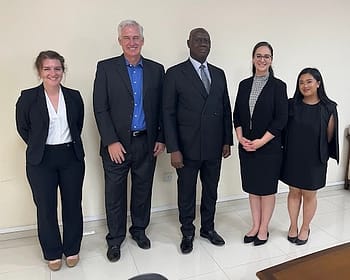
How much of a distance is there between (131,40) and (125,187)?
44.1 inches

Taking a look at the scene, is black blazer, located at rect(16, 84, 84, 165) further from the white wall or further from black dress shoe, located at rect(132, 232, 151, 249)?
black dress shoe, located at rect(132, 232, 151, 249)

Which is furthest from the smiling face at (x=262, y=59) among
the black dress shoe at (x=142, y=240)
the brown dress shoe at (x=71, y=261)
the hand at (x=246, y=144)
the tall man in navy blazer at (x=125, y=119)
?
the brown dress shoe at (x=71, y=261)

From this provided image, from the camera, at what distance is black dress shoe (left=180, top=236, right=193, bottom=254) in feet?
9.19

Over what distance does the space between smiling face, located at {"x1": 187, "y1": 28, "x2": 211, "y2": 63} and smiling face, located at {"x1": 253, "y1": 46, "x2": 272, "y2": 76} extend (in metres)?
0.37

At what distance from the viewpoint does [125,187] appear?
9.15ft

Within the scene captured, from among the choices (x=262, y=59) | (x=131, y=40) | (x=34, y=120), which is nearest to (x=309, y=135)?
(x=262, y=59)

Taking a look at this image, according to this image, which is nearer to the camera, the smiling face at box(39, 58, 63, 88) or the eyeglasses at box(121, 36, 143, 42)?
the smiling face at box(39, 58, 63, 88)

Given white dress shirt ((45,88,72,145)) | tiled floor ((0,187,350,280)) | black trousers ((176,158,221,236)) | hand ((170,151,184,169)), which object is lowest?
tiled floor ((0,187,350,280))

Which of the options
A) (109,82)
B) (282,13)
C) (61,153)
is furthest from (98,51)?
(282,13)

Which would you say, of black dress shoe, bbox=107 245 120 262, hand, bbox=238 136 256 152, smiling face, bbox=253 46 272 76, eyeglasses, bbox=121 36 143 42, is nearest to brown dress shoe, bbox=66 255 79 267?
black dress shoe, bbox=107 245 120 262

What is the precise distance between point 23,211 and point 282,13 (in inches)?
121

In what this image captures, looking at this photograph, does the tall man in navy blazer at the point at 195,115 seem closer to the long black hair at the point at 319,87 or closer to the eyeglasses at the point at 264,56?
the eyeglasses at the point at 264,56

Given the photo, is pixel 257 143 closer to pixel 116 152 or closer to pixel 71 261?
pixel 116 152

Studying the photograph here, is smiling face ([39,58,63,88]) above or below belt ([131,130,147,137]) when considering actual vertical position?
above
